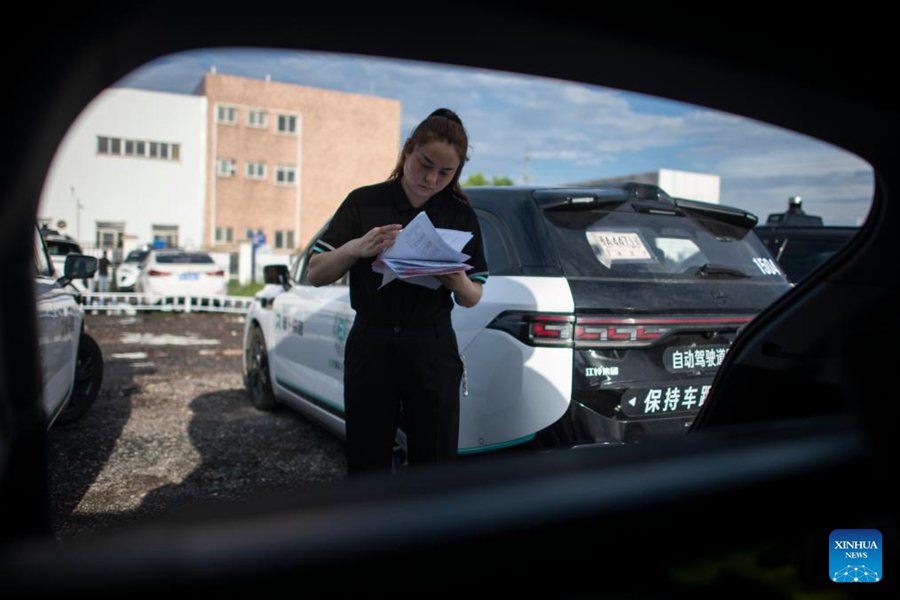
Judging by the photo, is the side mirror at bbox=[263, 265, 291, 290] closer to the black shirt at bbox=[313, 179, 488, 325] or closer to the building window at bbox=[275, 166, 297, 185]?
the black shirt at bbox=[313, 179, 488, 325]

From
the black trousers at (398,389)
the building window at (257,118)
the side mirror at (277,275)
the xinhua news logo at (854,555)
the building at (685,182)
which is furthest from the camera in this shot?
the building window at (257,118)

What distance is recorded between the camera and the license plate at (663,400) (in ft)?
9.68

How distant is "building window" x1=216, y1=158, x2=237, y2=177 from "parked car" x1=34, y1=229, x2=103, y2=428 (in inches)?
1375

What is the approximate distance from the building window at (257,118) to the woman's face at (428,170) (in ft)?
125

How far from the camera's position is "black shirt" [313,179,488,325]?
247 cm

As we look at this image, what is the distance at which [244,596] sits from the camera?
699 mm

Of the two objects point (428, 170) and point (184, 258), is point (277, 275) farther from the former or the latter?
point (184, 258)

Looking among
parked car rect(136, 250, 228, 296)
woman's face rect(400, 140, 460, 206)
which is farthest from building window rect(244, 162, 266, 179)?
woman's face rect(400, 140, 460, 206)

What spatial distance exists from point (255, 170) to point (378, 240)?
40.8 m

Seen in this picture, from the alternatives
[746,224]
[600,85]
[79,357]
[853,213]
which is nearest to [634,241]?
[746,224]

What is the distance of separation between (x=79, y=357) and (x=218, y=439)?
4.99 feet

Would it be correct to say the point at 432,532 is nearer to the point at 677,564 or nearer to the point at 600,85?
the point at 677,564

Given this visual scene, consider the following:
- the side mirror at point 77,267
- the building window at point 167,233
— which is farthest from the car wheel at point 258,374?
the building window at point 167,233

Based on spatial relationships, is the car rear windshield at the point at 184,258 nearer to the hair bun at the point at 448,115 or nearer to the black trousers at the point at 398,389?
the black trousers at the point at 398,389
